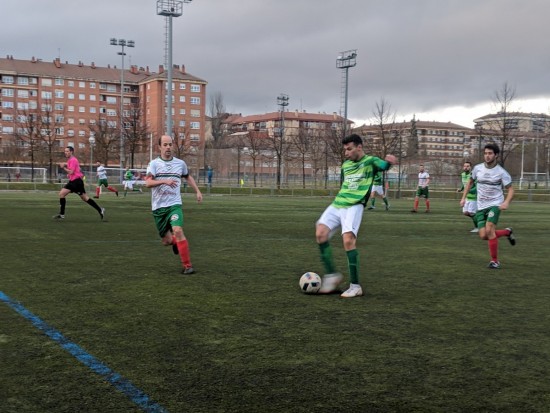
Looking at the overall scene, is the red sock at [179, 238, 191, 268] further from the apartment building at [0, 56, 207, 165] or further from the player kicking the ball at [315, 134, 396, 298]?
the apartment building at [0, 56, 207, 165]

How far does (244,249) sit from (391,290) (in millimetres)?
4331

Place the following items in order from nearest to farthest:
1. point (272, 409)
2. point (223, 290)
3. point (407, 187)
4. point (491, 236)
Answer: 1. point (272, 409)
2. point (223, 290)
3. point (491, 236)
4. point (407, 187)

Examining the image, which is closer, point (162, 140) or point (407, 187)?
point (162, 140)

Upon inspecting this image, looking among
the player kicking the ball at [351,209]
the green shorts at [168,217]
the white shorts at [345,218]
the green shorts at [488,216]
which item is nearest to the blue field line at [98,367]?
the green shorts at [168,217]

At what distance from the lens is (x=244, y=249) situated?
10.7m

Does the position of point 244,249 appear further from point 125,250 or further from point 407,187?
point 407,187

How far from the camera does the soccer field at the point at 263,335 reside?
3473mm

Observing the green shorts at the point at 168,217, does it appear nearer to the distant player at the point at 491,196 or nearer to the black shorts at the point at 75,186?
the distant player at the point at 491,196

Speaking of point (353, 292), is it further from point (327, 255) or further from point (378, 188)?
point (378, 188)

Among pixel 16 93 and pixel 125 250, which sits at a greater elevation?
pixel 16 93

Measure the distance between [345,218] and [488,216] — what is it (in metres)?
3.66

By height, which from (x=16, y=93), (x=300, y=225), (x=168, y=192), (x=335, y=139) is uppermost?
(x=16, y=93)

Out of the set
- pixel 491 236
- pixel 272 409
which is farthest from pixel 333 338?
pixel 491 236

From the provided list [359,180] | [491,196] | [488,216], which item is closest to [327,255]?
[359,180]
